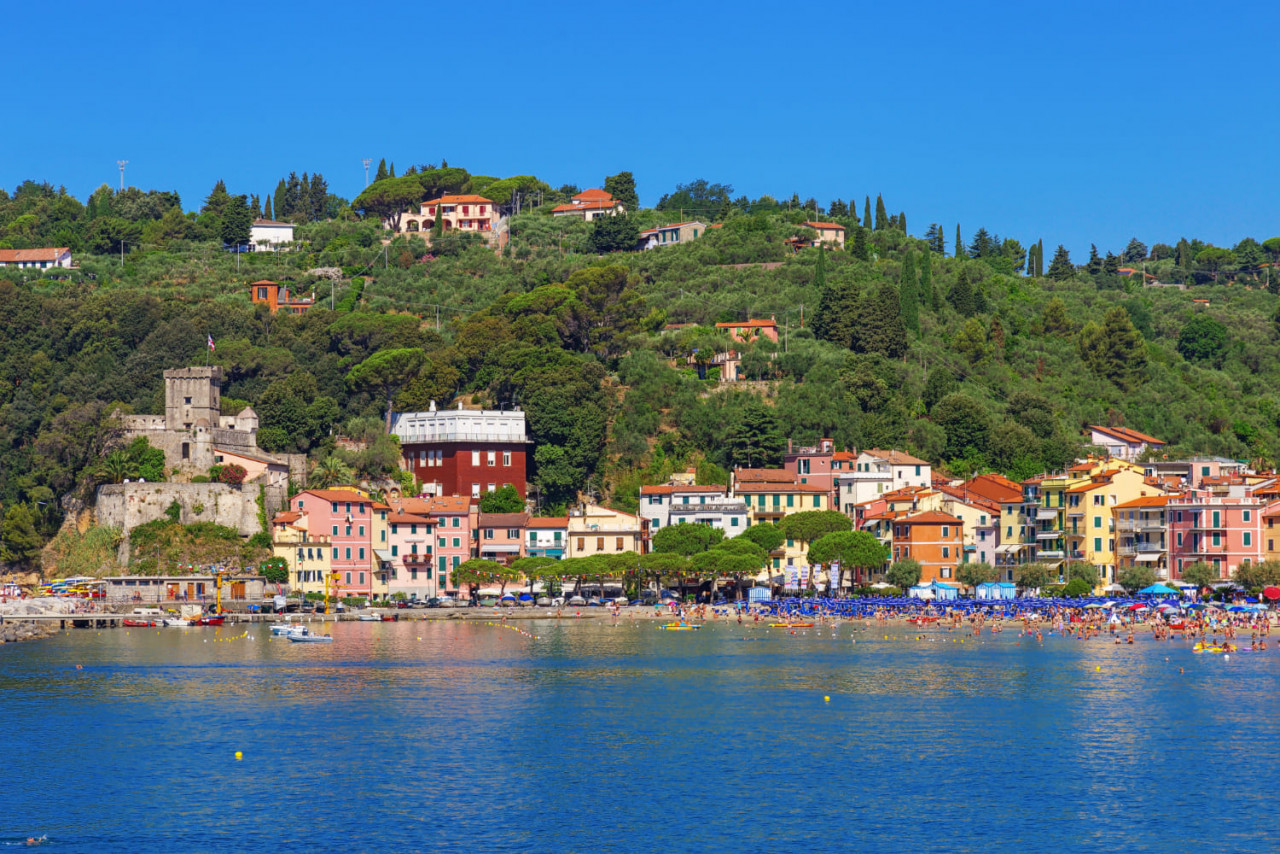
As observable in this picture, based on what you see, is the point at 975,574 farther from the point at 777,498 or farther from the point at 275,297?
the point at 275,297

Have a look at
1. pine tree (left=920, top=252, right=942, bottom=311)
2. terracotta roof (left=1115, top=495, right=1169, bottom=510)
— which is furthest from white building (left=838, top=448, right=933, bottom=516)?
pine tree (left=920, top=252, right=942, bottom=311)

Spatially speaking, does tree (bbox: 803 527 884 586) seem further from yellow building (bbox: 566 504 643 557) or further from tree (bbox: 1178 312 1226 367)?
tree (bbox: 1178 312 1226 367)

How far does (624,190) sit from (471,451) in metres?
74.1

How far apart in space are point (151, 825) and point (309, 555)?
59.6m

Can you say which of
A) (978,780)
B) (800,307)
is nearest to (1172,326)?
(800,307)

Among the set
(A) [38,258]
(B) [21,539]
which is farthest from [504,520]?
(A) [38,258]

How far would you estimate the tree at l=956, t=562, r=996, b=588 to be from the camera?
310ft

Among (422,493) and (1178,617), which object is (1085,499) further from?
(422,493)

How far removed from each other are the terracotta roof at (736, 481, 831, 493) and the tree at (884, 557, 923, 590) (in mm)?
9710

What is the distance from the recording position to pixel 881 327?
401 feet

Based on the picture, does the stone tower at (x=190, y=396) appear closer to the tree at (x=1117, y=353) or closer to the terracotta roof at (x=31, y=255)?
the terracotta roof at (x=31, y=255)

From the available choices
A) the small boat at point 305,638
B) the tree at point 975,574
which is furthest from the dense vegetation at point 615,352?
the small boat at point 305,638

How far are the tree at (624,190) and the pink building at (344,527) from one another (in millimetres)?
80649

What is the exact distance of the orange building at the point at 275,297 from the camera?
138 m
